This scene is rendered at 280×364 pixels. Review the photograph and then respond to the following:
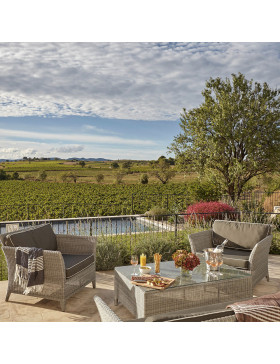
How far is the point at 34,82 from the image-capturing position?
1321cm

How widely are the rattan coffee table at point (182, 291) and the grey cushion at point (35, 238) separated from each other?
3.22 feet

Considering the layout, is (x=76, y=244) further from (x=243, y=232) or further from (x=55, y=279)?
(x=243, y=232)

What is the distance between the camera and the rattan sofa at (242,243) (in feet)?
11.9

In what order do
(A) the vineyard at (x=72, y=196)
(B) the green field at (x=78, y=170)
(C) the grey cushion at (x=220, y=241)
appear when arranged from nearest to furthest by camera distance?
(C) the grey cushion at (x=220, y=241)
(A) the vineyard at (x=72, y=196)
(B) the green field at (x=78, y=170)

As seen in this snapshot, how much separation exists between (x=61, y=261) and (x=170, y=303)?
1116 mm

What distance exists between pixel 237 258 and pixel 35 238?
234 centimetres

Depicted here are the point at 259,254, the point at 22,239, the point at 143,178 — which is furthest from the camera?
the point at 143,178

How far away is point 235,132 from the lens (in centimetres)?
1084

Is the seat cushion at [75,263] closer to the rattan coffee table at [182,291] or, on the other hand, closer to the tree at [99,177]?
the rattan coffee table at [182,291]

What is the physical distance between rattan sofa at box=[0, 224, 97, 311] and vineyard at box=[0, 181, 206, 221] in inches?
399

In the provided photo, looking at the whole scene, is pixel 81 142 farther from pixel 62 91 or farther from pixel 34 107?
pixel 62 91

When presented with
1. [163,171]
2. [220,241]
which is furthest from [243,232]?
[163,171]

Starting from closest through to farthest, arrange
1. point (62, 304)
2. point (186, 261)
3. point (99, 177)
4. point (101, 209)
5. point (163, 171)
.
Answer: point (186, 261), point (62, 304), point (101, 209), point (163, 171), point (99, 177)

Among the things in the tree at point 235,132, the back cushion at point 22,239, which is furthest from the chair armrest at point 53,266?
the tree at point 235,132
